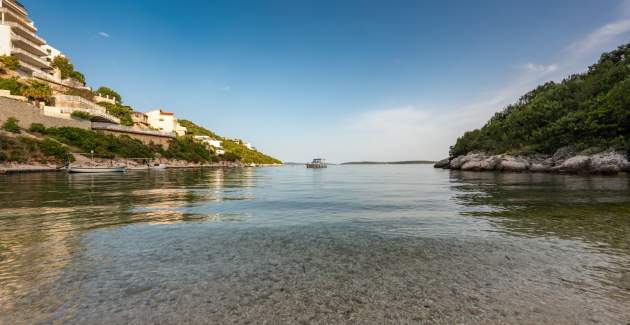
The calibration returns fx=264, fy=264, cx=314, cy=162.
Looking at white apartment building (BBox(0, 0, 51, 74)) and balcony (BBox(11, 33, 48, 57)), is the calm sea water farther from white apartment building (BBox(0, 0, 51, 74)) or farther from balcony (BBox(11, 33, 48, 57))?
balcony (BBox(11, 33, 48, 57))

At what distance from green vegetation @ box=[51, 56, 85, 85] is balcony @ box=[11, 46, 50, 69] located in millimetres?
2730

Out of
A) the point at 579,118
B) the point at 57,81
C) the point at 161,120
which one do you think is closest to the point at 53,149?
the point at 57,81

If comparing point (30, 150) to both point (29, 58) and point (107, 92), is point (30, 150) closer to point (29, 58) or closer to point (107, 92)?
point (29, 58)

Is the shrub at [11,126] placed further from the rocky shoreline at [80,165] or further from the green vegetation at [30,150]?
the rocky shoreline at [80,165]

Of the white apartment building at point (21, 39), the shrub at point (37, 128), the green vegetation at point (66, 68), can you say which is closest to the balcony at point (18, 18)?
the white apartment building at point (21, 39)

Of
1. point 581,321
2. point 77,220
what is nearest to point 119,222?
point 77,220

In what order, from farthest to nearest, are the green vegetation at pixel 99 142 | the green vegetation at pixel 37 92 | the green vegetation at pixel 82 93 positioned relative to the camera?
the green vegetation at pixel 82 93 < the green vegetation at pixel 99 142 < the green vegetation at pixel 37 92

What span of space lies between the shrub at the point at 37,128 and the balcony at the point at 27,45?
1174 inches

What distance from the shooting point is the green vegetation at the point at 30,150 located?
4455 cm

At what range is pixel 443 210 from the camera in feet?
39.0

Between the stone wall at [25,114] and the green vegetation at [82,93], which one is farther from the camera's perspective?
the green vegetation at [82,93]

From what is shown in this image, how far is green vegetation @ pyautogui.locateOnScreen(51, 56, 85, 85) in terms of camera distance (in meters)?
79.4

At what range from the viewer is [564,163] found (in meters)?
43.1

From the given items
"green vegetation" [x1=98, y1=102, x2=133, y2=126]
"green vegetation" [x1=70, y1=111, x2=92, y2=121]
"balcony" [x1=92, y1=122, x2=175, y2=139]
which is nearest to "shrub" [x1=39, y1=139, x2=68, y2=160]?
"green vegetation" [x1=70, y1=111, x2=92, y2=121]
